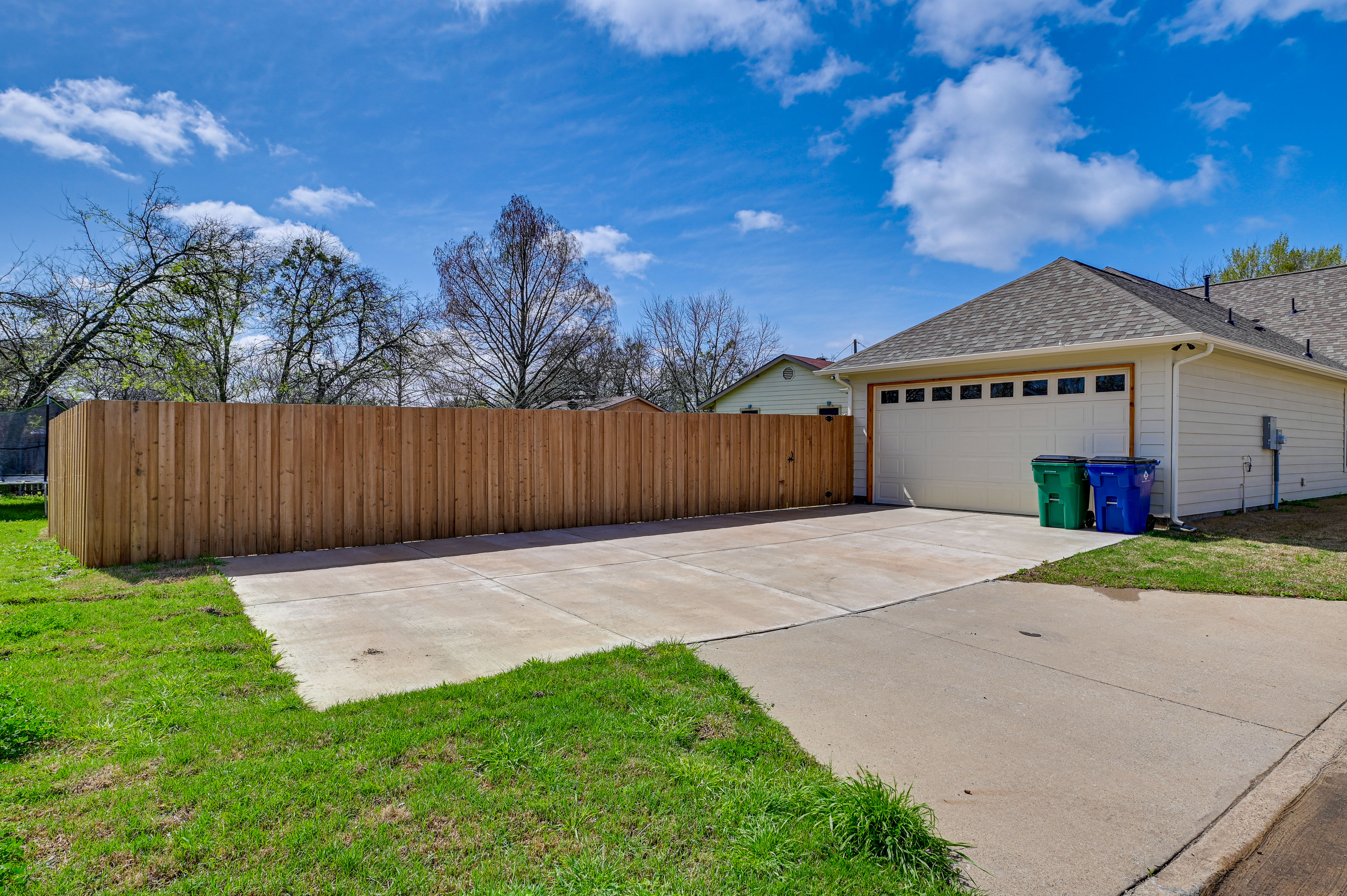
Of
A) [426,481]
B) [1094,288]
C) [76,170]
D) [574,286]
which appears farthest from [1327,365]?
[76,170]

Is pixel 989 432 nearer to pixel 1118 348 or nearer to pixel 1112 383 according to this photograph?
pixel 1112 383

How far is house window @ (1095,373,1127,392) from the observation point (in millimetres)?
9789

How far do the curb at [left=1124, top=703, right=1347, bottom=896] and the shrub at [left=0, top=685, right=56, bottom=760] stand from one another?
3.91m

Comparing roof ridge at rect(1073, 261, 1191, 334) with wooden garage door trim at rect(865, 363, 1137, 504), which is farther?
wooden garage door trim at rect(865, 363, 1137, 504)

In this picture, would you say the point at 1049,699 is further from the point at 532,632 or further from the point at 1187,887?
the point at 532,632

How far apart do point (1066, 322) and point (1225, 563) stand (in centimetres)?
527

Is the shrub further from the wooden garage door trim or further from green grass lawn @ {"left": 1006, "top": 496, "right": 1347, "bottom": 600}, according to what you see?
the wooden garage door trim

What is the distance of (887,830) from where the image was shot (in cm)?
205

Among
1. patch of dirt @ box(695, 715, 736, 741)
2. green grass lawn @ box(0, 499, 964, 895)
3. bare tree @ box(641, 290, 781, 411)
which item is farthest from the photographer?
bare tree @ box(641, 290, 781, 411)

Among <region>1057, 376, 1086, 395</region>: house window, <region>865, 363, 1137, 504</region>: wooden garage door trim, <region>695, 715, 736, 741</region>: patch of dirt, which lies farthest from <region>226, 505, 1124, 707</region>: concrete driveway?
<region>1057, 376, 1086, 395</region>: house window

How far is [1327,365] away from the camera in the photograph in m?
12.6

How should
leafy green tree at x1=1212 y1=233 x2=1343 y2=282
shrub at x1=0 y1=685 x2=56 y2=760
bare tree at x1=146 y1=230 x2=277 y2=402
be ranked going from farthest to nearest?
leafy green tree at x1=1212 y1=233 x2=1343 y2=282 → bare tree at x1=146 y1=230 x2=277 y2=402 → shrub at x1=0 y1=685 x2=56 y2=760

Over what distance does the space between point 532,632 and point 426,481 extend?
4829mm

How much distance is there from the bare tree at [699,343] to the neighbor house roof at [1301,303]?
17.7m
